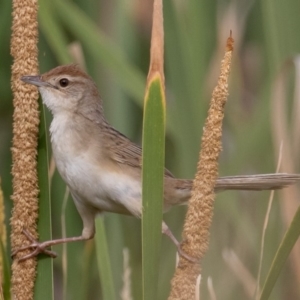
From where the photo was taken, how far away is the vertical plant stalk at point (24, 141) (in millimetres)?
1299

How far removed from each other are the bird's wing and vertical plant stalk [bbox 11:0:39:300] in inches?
26.4

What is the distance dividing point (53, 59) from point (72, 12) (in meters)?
0.29

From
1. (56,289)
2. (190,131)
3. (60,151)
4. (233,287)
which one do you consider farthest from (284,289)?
(56,289)

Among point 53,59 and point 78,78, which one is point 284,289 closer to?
point 78,78

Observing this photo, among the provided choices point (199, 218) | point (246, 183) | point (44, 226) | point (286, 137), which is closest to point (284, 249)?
point (199, 218)

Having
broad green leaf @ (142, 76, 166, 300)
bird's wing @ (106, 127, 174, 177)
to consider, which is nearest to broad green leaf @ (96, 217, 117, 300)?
broad green leaf @ (142, 76, 166, 300)

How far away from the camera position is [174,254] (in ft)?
6.46

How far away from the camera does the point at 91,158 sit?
1.96 m

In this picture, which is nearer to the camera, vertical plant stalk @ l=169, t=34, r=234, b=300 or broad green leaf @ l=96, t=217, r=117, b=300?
vertical plant stalk @ l=169, t=34, r=234, b=300

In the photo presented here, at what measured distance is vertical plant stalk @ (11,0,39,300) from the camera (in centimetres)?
130

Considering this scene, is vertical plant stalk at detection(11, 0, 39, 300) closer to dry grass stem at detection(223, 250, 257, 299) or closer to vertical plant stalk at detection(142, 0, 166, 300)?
vertical plant stalk at detection(142, 0, 166, 300)

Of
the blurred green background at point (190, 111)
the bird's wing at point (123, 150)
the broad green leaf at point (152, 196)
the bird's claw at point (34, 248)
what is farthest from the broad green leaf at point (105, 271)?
the bird's wing at point (123, 150)

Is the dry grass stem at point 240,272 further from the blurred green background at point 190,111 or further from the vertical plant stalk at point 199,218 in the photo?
the vertical plant stalk at point 199,218

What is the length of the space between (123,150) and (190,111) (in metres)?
0.30
